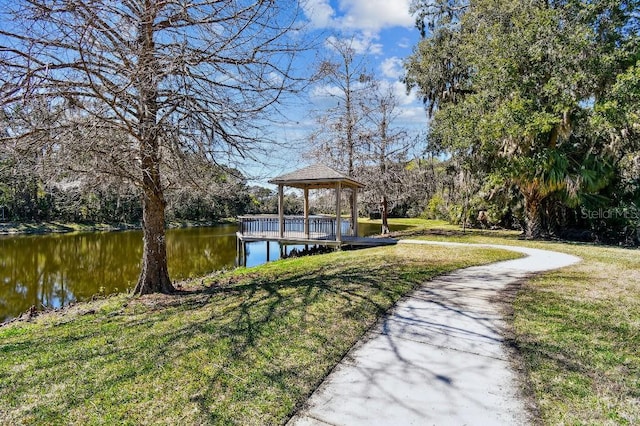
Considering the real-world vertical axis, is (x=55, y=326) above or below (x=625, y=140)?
below

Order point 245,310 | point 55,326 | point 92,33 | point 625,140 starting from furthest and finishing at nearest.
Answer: point 625,140 → point 55,326 → point 245,310 → point 92,33

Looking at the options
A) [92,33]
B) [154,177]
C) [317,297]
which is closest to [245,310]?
[317,297]

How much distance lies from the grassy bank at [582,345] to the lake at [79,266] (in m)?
9.30

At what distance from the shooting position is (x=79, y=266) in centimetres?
1423

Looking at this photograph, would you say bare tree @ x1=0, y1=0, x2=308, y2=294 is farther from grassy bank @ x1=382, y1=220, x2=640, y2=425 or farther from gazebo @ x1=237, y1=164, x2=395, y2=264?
gazebo @ x1=237, y1=164, x2=395, y2=264

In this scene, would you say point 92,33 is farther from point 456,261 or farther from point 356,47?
point 356,47

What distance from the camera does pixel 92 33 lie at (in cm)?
357

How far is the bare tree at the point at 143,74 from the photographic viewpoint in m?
3.70

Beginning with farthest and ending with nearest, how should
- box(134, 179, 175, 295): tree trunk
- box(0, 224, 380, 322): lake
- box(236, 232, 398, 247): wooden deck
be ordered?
box(236, 232, 398, 247): wooden deck
box(0, 224, 380, 322): lake
box(134, 179, 175, 295): tree trunk

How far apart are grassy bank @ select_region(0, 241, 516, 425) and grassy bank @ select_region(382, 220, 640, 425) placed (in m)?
1.69

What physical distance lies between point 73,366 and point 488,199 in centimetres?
1634

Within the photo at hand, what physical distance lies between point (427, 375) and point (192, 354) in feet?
7.33

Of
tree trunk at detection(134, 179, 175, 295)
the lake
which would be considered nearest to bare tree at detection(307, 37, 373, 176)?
the lake

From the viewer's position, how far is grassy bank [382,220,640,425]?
2536 mm
